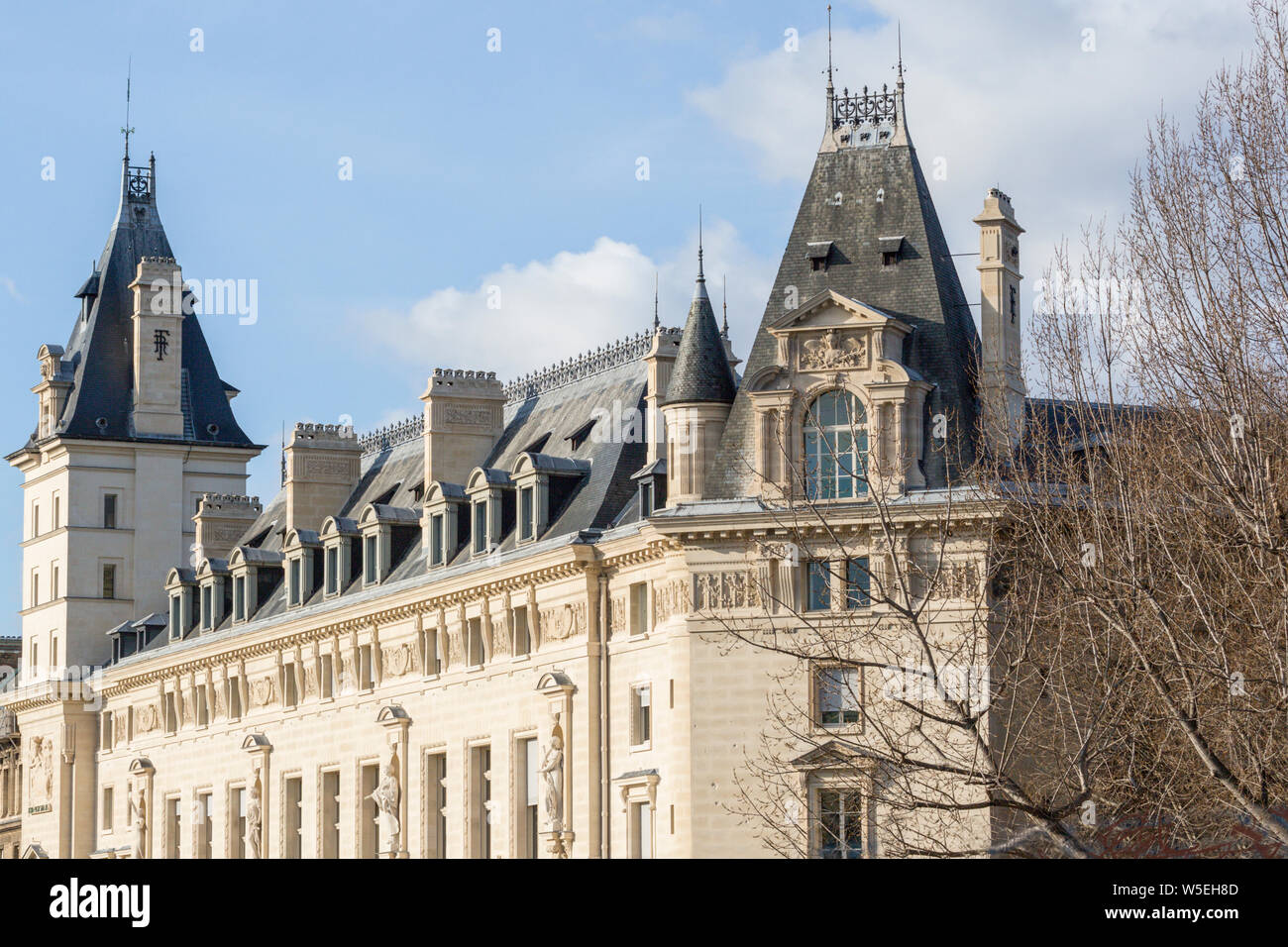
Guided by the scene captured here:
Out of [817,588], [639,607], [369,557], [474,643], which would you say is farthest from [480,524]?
[817,588]

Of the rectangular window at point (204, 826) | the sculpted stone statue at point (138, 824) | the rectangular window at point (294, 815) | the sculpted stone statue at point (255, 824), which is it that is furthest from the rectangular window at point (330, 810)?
the sculpted stone statue at point (138, 824)

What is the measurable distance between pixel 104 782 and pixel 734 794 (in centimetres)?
4445

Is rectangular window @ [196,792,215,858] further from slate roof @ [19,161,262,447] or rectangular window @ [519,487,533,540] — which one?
rectangular window @ [519,487,533,540]

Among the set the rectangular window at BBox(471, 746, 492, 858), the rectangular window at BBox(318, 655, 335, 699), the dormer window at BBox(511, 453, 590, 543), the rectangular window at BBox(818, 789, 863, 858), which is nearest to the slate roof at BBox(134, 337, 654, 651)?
the dormer window at BBox(511, 453, 590, 543)

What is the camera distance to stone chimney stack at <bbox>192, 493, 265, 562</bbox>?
86.2 m

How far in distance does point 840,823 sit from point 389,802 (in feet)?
63.8

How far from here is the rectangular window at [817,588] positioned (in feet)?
167

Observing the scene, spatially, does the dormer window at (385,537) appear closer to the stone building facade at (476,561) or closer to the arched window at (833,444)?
the stone building facade at (476,561)

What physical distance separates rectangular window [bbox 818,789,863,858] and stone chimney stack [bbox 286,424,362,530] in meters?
30.8

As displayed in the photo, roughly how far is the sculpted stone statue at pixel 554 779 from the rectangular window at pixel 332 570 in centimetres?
1518

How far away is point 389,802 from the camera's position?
65812mm

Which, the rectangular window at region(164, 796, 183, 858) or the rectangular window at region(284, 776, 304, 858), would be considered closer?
the rectangular window at region(284, 776, 304, 858)
